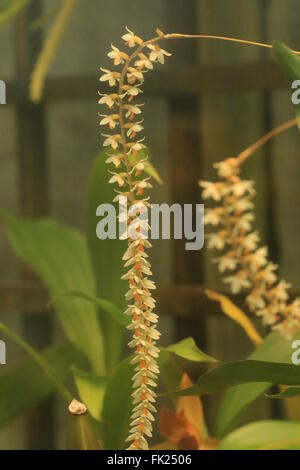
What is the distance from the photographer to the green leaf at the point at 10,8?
424 millimetres

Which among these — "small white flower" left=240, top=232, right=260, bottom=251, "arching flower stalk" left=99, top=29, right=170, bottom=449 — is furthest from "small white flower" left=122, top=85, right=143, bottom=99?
"small white flower" left=240, top=232, right=260, bottom=251

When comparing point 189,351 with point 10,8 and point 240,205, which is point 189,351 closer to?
point 240,205

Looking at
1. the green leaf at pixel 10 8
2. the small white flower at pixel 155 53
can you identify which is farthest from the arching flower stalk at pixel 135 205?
the green leaf at pixel 10 8

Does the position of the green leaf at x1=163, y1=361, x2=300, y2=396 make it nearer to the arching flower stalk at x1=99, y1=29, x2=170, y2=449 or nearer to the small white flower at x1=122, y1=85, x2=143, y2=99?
the arching flower stalk at x1=99, y1=29, x2=170, y2=449

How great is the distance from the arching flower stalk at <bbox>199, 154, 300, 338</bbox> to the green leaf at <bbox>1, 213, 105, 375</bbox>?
0.09 meters

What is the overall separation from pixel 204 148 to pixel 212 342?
13cm

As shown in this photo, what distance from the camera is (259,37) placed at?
0.38m

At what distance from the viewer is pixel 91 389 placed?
1.20 ft

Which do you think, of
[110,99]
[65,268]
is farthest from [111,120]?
[65,268]

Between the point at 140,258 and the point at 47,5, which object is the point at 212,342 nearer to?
the point at 140,258

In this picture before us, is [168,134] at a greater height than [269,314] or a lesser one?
greater

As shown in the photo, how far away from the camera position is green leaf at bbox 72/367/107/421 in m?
0.36

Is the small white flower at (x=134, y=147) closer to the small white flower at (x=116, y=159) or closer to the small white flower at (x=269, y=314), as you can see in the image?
the small white flower at (x=116, y=159)

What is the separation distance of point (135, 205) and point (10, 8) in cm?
19
